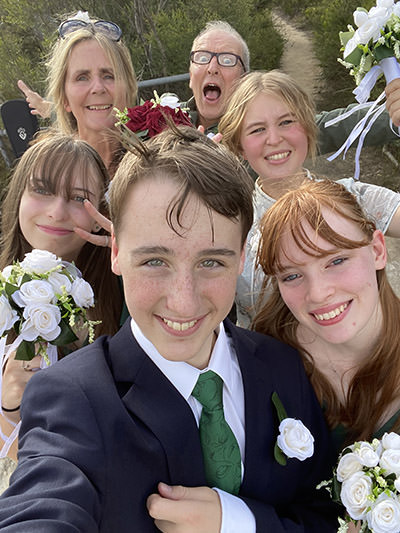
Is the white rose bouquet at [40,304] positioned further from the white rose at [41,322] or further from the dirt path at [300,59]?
the dirt path at [300,59]

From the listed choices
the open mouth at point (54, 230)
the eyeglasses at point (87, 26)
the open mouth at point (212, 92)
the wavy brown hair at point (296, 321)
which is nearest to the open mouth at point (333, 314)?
the wavy brown hair at point (296, 321)

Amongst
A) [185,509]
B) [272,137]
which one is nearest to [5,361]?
[185,509]

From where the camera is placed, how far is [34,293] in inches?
79.0

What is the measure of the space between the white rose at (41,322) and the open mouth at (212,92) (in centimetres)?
267

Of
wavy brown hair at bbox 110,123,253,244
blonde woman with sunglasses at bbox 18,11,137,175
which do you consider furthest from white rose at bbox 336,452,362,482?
blonde woman with sunglasses at bbox 18,11,137,175

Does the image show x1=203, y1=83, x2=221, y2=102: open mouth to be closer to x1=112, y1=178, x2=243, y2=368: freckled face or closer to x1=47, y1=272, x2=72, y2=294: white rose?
x1=47, y1=272, x2=72, y2=294: white rose

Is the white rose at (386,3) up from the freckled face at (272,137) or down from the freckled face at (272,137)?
up

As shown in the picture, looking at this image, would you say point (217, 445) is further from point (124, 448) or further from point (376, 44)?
point (376, 44)

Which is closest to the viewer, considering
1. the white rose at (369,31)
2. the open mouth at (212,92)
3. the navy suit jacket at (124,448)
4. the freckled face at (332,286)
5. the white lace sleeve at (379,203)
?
the navy suit jacket at (124,448)

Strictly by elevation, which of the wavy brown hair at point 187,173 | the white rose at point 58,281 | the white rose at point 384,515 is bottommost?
the white rose at point 384,515

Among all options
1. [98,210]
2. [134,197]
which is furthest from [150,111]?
[134,197]

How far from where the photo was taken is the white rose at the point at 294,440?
1707mm

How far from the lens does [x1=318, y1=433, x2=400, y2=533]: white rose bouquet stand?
1678mm

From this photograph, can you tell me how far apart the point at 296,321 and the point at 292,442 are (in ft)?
2.53
